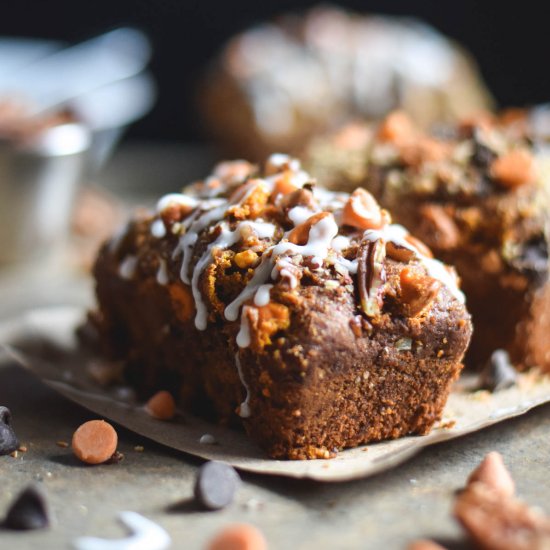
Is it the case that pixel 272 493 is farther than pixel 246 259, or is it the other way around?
pixel 246 259

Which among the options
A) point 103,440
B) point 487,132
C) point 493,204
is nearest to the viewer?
point 103,440

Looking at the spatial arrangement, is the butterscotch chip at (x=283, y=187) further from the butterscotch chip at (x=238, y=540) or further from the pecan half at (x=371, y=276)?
the butterscotch chip at (x=238, y=540)

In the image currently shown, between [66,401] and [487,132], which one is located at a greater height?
[487,132]

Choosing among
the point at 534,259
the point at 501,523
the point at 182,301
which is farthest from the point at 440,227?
the point at 501,523

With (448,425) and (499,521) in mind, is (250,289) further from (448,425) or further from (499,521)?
(499,521)

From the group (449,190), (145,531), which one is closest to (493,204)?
(449,190)

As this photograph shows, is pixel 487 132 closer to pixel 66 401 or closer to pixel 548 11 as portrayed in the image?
pixel 66 401

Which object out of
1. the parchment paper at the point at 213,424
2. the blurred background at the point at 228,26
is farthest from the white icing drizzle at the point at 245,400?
the blurred background at the point at 228,26
